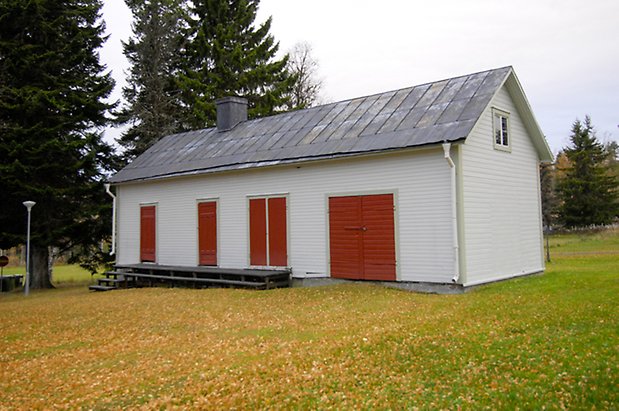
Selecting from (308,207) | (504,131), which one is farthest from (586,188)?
(308,207)

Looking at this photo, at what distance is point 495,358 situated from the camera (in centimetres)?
684

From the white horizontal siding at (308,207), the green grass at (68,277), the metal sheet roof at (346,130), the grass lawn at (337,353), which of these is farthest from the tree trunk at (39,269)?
the grass lawn at (337,353)

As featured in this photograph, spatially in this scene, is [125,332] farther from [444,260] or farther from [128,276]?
[128,276]

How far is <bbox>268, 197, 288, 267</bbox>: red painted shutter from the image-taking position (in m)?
16.0

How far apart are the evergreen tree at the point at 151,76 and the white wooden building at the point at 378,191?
11.9m

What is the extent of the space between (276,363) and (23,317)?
859 cm

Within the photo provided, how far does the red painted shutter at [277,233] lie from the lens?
16.0 meters

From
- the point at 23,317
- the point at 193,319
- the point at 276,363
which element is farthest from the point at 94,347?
the point at 23,317

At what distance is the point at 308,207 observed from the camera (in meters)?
15.4

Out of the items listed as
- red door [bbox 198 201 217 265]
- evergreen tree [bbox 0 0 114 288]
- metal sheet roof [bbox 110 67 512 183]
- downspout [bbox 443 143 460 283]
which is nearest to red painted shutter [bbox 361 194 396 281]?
metal sheet roof [bbox 110 67 512 183]

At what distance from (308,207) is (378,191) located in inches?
93.2

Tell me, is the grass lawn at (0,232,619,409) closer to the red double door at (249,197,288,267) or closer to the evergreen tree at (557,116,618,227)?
the red double door at (249,197,288,267)

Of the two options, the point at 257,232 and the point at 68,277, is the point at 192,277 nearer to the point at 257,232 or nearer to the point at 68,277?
the point at 257,232

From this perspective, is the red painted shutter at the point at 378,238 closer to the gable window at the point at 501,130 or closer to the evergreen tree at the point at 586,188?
the gable window at the point at 501,130
